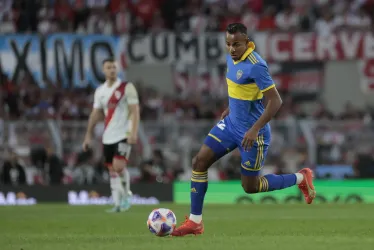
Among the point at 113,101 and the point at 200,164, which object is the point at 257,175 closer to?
the point at 200,164

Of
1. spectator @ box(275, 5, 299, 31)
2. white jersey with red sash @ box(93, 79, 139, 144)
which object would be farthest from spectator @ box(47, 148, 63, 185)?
spectator @ box(275, 5, 299, 31)

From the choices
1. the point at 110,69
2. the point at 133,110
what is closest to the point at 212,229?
the point at 133,110

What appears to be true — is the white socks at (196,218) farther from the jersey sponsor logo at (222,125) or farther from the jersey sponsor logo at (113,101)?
the jersey sponsor logo at (113,101)

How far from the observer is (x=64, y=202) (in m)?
20.3

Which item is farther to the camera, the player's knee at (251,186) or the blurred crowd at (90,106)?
the blurred crowd at (90,106)

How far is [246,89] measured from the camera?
10.0 meters

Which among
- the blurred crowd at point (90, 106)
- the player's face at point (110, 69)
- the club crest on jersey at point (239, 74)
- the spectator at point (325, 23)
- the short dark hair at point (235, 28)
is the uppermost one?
the short dark hair at point (235, 28)

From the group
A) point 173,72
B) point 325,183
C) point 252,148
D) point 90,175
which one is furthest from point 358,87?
point 252,148

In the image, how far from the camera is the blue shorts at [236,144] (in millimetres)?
10086

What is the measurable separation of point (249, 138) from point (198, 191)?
0.88 metres

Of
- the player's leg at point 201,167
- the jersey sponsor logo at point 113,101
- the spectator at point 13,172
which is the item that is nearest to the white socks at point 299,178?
the player's leg at point 201,167

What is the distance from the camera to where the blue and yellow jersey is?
9.88 m

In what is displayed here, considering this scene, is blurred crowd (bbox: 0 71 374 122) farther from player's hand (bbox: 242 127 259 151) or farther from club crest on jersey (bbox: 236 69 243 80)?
player's hand (bbox: 242 127 259 151)

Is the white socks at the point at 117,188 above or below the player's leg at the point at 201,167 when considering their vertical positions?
below
